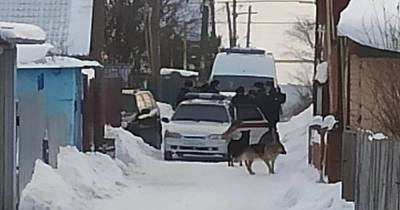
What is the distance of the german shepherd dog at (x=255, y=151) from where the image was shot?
22344mm

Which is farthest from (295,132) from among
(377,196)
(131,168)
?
(377,196)

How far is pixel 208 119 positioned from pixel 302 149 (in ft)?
11.3

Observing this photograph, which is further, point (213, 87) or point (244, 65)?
point (213, 87)

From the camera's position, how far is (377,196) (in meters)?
9.98

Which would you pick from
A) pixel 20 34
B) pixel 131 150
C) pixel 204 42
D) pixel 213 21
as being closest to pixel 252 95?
pixel 131 150

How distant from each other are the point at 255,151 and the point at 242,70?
7.05 meters

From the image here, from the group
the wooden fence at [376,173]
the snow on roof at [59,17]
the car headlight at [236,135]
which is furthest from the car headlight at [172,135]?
the wooden fence at [376,173]

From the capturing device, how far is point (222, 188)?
63.5ft

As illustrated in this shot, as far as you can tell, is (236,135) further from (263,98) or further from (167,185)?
(167,185)

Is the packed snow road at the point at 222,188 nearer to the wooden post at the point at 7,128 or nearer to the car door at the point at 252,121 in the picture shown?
the car door at the point at 252,121

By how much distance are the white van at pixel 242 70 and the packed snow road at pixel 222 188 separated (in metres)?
3.17

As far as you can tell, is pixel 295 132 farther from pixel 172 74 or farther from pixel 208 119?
pixel 172 74

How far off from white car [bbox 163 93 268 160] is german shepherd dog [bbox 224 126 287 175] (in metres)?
0.69

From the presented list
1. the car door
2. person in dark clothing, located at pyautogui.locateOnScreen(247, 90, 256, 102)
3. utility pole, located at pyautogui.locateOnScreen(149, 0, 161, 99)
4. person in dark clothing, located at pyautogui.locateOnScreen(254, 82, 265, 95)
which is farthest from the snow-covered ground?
utility pole, located at pyautogui.locateOnScreen(149, 0, 161, 99)
